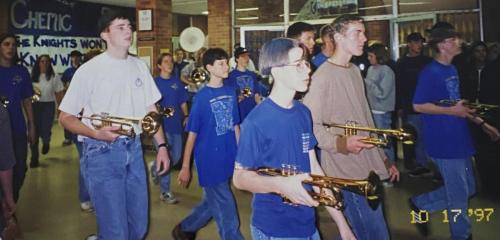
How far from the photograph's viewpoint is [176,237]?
3.65m

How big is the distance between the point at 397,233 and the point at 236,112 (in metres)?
1.75

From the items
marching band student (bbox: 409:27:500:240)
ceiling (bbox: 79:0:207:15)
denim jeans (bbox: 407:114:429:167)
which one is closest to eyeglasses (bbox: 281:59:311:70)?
marching band student (bbox: 409:27:500:240)

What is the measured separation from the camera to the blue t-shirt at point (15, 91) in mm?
4367

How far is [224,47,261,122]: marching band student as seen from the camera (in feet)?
17.9

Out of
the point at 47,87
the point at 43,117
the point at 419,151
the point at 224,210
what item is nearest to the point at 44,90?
the point at 47,87

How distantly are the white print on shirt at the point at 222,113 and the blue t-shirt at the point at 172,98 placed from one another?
1.99 meters

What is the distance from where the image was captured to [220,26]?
31.1ft

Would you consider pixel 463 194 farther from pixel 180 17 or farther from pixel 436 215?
pixel 180 17

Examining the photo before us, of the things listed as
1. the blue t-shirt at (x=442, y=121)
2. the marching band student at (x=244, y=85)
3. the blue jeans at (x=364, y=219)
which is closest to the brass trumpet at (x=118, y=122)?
the blue jeans at (x=364, y=219)

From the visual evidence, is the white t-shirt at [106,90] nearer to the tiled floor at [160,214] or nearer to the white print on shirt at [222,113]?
the white print on shirt at [222,113]

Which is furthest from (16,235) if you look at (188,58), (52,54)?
(52,54)

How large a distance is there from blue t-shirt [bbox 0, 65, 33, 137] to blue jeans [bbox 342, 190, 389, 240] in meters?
3.18

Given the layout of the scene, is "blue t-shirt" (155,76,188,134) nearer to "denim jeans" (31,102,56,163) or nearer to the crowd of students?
the crowd of students

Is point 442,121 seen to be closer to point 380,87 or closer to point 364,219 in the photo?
point 364,219
